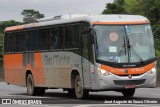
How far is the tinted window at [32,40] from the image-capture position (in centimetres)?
2733

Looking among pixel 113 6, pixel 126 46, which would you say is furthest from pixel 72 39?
pixel 113 6

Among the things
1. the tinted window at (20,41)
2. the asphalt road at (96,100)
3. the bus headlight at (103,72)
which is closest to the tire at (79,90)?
the asphalt road at (96,100)

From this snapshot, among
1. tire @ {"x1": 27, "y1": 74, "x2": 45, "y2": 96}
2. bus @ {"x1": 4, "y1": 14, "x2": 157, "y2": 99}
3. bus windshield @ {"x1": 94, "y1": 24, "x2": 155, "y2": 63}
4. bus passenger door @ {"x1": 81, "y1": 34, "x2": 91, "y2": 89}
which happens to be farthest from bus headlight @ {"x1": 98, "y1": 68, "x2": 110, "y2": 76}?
tire @ {"x1": 27, "y1": 74, "x2": 45, "y2": 96}

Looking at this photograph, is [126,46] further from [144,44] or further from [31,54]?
[31,54]

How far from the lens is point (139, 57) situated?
21.7 m

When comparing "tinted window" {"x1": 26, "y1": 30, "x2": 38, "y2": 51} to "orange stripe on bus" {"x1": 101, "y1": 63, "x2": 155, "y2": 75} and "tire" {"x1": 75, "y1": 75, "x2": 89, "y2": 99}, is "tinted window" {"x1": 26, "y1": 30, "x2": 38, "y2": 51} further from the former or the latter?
"orange stripe on bus" {"x1": 101, "y1": 63, "x2": 155, "y2": 75}

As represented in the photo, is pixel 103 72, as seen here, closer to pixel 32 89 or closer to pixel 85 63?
pixel 85 63

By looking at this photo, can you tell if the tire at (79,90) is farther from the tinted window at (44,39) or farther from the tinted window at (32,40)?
the tinted window at (32,40)

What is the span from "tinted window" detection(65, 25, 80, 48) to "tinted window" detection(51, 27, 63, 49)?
1.92ft

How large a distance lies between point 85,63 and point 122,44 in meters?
1.58

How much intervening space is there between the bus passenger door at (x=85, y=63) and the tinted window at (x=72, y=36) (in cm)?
63

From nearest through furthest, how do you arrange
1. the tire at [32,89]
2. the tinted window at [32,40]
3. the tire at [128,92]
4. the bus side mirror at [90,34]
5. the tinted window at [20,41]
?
the bus side mirror at [90,34], the tire at [128,92], the tinted window at [32,40], the tire at [32,89], the tinted window at [20,41]

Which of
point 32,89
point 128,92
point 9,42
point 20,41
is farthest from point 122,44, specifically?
point 9,42

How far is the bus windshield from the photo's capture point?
2155 cm
